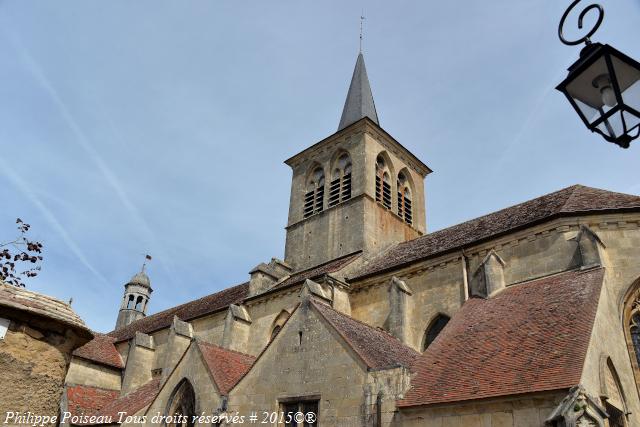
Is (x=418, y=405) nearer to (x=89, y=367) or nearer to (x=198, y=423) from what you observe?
(x=198, y=423)

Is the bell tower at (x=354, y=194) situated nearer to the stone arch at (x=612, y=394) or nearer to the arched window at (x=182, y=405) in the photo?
the arched window at (x=182, y=405)

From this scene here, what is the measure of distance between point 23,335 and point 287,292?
15050 millimetres

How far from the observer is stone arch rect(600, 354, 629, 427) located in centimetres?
890

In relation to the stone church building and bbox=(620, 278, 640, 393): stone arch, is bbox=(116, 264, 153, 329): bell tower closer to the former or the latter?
the stone church building

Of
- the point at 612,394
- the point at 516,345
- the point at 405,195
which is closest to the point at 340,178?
the point at 405,195

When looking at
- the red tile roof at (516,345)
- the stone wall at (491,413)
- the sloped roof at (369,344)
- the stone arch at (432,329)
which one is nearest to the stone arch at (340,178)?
the stone arch at (432,329)

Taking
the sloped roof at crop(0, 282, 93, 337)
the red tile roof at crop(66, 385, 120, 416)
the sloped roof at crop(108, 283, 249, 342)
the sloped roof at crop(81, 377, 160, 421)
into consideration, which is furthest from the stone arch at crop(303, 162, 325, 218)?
the sloped roof at crop(0, 282, 93, 337)

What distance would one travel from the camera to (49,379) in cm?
516

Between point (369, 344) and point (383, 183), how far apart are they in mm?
15781

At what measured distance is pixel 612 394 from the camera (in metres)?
9.48

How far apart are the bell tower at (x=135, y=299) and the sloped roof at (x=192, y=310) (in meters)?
11.3

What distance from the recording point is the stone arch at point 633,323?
448 inches

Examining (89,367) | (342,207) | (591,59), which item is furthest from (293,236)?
(591,59)

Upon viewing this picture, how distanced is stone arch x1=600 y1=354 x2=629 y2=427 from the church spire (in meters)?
20.5
